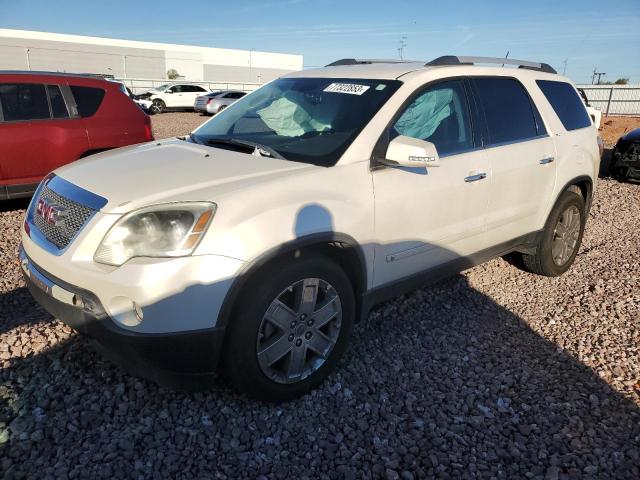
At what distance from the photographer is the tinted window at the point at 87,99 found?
6523 millimetres

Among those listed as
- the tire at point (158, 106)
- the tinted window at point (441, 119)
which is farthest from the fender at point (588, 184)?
the tire at point (158, 106)

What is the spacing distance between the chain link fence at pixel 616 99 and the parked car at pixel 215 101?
17.4 m

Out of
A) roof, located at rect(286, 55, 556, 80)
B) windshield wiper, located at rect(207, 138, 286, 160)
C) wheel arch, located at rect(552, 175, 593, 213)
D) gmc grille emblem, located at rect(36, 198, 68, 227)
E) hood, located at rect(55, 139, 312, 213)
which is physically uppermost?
roof, located at rect(286, 55, 556, 80)

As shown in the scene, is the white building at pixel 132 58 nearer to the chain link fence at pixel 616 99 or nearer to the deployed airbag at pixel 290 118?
the chain link fence at pixel 616 99

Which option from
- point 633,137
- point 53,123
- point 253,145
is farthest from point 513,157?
point 633,137

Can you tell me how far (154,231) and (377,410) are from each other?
153 centimetres

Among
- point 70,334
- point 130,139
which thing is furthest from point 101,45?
point 70,334

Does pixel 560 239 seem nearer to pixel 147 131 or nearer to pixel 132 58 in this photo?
pixel 147 131

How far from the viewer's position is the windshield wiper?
3.01m

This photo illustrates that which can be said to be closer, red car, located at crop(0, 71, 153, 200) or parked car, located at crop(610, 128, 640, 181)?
red car, located at crop(0, 71, 153, 200)

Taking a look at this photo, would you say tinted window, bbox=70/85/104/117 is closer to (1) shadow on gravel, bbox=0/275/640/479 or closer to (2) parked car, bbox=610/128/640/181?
(1) shadow on gravel, bbox=0/275/640/479

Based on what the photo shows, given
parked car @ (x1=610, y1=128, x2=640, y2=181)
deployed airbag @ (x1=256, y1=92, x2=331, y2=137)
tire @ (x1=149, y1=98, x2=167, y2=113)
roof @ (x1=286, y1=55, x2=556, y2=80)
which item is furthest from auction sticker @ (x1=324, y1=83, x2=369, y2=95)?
tire @ (x1=149, y1=98, x2=167, y2=113)

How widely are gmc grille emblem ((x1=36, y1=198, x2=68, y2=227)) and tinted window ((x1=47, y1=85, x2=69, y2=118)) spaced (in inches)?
163

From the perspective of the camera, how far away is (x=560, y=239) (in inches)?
183
